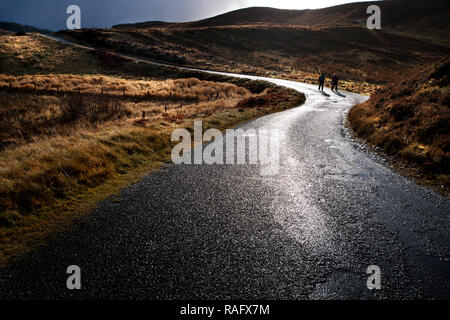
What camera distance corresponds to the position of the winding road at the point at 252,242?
3.54m

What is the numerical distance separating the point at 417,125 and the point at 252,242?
10377 mm

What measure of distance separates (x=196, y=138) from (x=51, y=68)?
136 feet

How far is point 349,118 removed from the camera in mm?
15672

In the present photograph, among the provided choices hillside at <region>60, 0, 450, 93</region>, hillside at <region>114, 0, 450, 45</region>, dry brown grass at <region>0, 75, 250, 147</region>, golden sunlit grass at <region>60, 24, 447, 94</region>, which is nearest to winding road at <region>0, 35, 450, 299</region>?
dry brown grass at <region>0, 75, 250, 147</region>

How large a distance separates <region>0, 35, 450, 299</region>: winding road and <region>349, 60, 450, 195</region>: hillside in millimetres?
1463

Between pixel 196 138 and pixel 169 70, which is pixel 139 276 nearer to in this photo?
pixel 196 138

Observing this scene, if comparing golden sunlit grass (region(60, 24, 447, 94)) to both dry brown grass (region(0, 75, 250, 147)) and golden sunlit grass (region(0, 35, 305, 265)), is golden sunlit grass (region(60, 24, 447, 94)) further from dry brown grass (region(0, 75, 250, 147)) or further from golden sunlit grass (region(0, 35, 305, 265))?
golden sunlit grass (region(0, 35, 305, 265))

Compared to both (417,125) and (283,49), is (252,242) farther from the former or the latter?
(283,49)

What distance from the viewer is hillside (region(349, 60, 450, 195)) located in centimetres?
794

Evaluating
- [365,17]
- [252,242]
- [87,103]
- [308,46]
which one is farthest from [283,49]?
[252,242]

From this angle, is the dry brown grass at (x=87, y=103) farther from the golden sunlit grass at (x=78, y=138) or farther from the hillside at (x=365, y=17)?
the hillside at (x=365, y=17)

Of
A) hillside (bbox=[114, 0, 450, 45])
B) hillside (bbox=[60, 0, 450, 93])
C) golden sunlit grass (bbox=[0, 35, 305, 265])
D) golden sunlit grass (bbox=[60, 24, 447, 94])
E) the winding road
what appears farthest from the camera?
hillside (bbox=[114, 0, 450, 45])

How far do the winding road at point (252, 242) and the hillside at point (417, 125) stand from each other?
1.46 m

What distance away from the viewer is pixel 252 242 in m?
4.52
